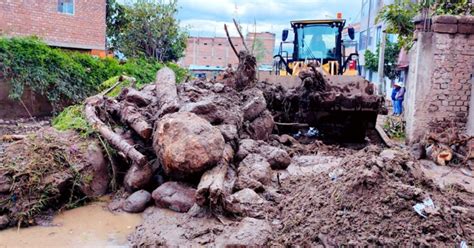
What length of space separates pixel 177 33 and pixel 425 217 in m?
18.3

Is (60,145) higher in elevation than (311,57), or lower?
lower

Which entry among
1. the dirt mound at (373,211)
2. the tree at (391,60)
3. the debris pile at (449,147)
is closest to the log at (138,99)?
the dirt mound at (373,211)

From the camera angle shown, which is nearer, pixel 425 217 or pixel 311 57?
pixel 425 217

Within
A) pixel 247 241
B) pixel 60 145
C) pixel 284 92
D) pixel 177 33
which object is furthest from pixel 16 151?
pixel 177 33

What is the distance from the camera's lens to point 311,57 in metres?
11.7

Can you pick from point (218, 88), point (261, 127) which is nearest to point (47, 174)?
point (218, 88)

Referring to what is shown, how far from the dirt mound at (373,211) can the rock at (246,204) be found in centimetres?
21

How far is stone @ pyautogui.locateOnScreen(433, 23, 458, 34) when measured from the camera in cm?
765

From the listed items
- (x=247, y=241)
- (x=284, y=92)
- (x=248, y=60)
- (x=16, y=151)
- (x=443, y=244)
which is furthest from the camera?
(x=284, y=92)

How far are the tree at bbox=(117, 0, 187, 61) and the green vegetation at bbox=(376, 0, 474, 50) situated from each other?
40.2 feet

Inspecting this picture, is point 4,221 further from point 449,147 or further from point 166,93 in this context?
point 449,147

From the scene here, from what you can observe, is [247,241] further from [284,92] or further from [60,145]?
[284,92]

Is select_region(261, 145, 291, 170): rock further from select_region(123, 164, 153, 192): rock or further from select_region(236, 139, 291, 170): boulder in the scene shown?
select_region(123, 164, 153, 192): rock

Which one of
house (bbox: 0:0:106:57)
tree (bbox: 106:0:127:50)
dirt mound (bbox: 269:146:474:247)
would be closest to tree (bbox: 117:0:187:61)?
tree (bbox: 106:0:127:50)
